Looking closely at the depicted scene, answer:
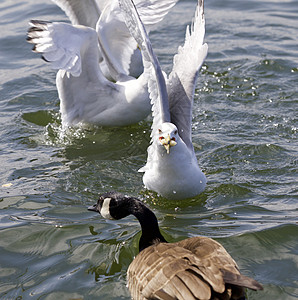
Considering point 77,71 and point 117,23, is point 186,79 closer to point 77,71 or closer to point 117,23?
point 77,71

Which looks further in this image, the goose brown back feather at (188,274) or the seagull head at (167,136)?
the seagull head at (167,136)

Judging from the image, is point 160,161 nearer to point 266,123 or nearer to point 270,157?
point 270,157

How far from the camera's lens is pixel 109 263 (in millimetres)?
5074

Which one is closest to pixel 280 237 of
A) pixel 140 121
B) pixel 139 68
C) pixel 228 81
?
pixel 140 121

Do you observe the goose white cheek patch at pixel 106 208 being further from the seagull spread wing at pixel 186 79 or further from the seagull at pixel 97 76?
the seagull at pixel 97 76

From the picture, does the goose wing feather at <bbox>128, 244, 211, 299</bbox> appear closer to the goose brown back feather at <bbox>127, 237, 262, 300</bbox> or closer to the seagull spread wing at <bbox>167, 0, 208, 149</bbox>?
the goose brown back feather at <bbox>127, 237, 262, 300</bbox>

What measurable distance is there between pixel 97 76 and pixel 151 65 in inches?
90.2

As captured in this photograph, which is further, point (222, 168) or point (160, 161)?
point (222, 168)

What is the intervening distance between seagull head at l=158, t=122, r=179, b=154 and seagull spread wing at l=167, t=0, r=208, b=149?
836 mm

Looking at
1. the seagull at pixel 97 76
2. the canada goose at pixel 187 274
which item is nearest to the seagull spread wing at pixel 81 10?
the seagull at pixel 97 76

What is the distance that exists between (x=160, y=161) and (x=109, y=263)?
1292 millimetres

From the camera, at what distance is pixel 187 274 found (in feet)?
12.7

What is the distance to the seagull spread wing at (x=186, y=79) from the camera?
21.5 ft

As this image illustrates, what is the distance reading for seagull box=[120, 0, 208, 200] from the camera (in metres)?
5.76
